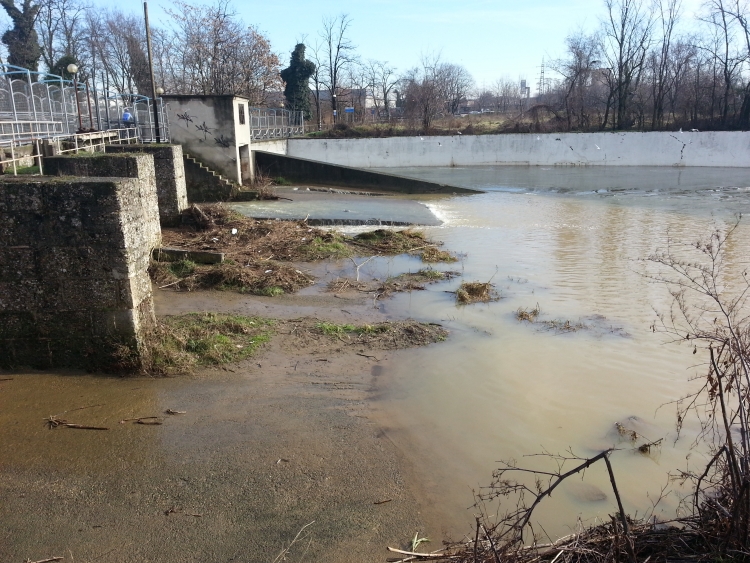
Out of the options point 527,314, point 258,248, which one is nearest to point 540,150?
point 258,248

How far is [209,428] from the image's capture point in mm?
5215

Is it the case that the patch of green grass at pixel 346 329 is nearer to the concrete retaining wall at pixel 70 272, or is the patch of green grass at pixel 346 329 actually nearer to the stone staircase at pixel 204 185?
the concrete retaining wall at pixel 70 272

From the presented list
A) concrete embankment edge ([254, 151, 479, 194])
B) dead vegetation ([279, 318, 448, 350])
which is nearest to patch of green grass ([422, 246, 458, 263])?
dead vegetation ([279, 318, 448, 350])

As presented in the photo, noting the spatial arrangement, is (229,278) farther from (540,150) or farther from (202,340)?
(540,150)

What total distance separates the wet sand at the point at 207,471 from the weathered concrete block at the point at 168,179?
9.00 meters

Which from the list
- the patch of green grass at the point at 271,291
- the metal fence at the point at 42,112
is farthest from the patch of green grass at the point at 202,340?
the metal fence at the point at 42,112

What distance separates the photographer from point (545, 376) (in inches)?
269

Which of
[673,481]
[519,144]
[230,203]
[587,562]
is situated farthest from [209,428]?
[519,144]

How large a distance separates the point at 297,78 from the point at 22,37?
19480 millimetres

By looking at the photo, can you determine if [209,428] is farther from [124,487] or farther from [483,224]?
[483,224]

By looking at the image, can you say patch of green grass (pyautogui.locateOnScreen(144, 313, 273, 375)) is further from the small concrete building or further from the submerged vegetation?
the small concrete building

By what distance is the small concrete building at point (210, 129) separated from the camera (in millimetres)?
21109

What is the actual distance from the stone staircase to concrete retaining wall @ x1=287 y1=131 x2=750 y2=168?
18545 millimetres

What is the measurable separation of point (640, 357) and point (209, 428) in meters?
5.14
